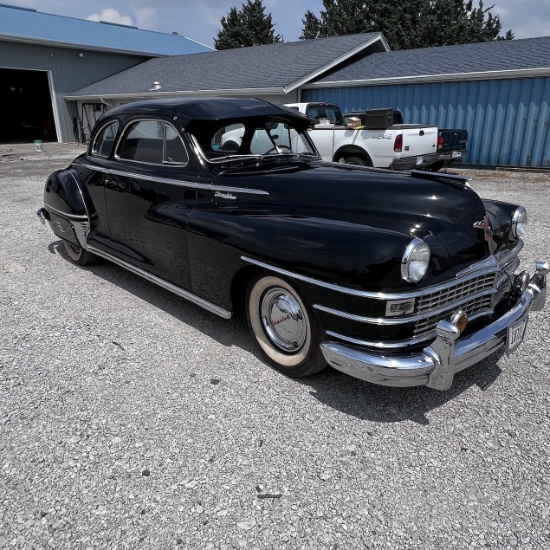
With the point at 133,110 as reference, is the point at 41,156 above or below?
below

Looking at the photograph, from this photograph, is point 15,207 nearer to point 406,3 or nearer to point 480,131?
point 480,131

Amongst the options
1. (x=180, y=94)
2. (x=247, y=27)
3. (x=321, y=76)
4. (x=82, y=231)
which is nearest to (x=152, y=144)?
(x=82, y=231)

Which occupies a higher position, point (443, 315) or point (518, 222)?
point (518, 222)

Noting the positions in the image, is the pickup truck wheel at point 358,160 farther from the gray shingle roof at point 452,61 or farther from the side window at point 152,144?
the side window at point 152,144

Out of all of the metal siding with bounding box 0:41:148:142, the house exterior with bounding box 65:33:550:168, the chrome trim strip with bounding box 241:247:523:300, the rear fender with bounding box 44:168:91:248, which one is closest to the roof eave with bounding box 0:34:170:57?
the metal siding with bounding box 0:41:148:142

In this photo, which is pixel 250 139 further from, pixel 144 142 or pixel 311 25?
pixel 311 25

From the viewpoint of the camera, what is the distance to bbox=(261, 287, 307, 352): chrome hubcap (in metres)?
3.05

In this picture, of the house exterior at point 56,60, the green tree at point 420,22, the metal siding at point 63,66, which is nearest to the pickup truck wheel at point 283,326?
the house exterior at point 56,60

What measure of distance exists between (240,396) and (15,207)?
25.6 ft

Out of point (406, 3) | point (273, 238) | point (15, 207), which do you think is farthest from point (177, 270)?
point (406, 3)

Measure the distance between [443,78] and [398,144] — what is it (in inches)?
235

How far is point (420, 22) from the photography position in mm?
32781

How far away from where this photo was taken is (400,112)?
49.2 feet

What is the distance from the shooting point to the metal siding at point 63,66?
73.3ft
